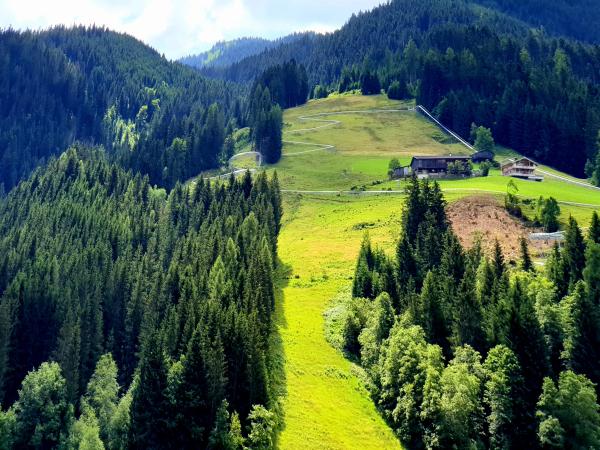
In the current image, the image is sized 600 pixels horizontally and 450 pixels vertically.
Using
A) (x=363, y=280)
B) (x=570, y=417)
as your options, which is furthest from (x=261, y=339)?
(x=570, y=417)

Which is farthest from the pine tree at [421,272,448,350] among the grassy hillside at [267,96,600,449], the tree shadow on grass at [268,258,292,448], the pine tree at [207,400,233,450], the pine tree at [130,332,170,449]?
the pine tree at [130,332,170,449]

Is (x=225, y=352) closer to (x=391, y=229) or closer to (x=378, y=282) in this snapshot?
(x=378, y=282)

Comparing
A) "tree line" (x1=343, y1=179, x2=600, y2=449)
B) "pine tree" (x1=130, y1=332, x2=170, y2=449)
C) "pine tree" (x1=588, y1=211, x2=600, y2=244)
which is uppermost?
"pine tree" (x1=588, y1=211, x2=600, y2=244)

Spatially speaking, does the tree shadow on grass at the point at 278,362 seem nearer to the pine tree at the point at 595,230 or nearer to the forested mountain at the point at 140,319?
the forested mountain at the point at 140,319

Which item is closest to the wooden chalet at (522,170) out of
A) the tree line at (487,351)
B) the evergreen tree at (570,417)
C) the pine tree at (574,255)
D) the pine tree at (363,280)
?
the tree line at (487,351)

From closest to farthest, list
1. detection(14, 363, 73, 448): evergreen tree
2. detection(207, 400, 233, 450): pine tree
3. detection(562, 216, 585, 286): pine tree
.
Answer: detection(207, 400, 233, 450): pine tree → detection(14, 363, 73, 448): evergreen tree → detection(562, 216, 585, 286): pine tree

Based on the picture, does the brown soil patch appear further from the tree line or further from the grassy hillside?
the tree line

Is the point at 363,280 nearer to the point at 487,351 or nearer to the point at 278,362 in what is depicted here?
the point at 278,362

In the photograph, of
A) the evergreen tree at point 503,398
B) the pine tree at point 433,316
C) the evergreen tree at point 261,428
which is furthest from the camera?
the pine tree at point 433,316
